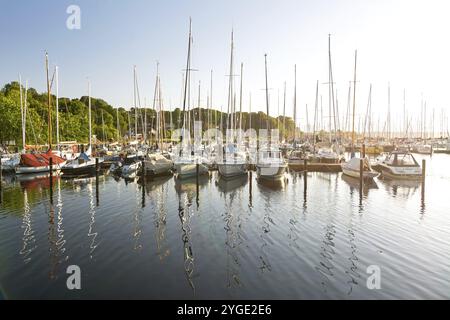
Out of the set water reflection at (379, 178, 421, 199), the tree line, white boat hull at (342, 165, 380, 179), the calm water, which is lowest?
the calm water

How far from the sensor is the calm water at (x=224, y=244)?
34.0 feet

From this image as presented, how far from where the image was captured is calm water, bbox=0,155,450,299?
10.4m

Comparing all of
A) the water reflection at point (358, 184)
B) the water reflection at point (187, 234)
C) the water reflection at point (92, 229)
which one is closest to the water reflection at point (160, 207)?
the water reflection at point (187, 234)

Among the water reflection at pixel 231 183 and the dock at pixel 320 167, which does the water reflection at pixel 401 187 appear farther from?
the water reflection at pixel 231 183

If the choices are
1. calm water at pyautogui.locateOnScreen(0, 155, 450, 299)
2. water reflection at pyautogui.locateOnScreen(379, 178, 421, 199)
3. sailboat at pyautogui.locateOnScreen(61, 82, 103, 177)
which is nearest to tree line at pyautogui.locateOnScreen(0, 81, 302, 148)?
sailboat at pyautogui.locateOnScreen(61, 82, 103, 177)

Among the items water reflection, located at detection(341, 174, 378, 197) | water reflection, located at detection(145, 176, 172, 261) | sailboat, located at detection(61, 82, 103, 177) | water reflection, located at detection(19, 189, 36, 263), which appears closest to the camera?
water reflection, located at detection(19, 189, 36, 263)

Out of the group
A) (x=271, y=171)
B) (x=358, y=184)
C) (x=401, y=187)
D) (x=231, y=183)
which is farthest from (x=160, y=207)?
(x=401, y=187)

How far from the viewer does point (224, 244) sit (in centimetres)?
1441

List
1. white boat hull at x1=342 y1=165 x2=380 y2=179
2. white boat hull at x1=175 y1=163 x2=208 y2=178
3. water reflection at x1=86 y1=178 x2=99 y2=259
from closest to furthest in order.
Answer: water reflection at x1=86 y1=178 x2=99 y2=259 → white boat hull at x1=342 y1=165 x2=380 y2=179 → white boat hull at x1=175 y1=163 x2=208 y2=178

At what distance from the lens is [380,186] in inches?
1173

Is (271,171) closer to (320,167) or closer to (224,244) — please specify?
(320,167)

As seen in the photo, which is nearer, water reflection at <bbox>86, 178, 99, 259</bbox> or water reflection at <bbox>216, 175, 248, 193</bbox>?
water reflection at <bbox>86, 178, 99, 259</bbox>

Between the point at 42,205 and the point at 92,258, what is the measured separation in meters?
11.5

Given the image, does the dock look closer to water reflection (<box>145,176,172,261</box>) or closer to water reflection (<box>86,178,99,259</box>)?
water reflection (<box>145,176,172,261</box>)
